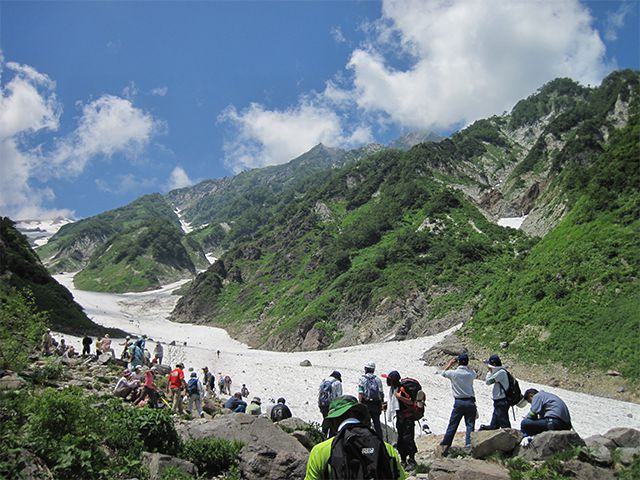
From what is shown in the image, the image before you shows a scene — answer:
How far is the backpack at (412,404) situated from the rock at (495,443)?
1364 millimetres

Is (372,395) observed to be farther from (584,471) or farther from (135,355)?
(135,355)

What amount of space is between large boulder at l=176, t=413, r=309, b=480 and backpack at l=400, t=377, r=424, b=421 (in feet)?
7.02

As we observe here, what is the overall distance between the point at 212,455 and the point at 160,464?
130 cm

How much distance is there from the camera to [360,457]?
345 centimetres

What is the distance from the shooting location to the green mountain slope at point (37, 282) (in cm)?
3894

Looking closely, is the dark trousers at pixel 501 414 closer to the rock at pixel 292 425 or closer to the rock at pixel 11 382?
the rock at pixel 292 425

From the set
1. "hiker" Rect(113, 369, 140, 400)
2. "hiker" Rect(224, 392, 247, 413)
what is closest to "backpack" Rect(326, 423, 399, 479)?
"hiker" Rect(224, 392, 247, 413)

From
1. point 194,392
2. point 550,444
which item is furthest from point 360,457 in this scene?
point 194,392

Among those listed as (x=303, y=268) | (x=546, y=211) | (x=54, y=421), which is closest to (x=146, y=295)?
(x=303, y=268)

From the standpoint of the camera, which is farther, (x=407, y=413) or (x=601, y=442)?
(x=601, y=442)

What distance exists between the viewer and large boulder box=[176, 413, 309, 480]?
803 cm

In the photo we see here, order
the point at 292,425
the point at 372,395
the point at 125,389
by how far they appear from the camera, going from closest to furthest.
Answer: the point at 372,395
the point at 292,425
the point at 125,389

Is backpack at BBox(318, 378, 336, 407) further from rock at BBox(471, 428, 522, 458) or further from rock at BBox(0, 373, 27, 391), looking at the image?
rock at BBox(0, 373, 27, 391)

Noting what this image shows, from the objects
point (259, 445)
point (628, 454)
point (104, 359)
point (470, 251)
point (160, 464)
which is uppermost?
point (470, 251)
